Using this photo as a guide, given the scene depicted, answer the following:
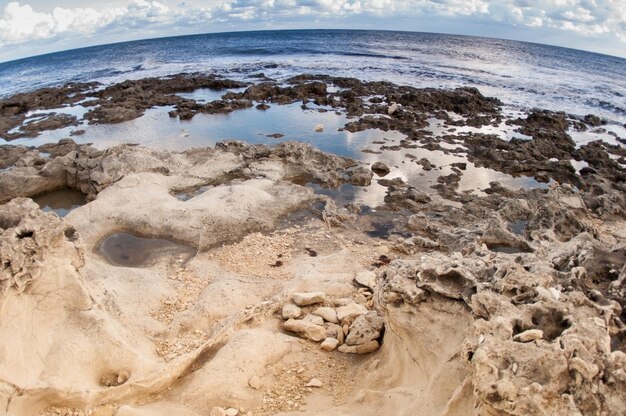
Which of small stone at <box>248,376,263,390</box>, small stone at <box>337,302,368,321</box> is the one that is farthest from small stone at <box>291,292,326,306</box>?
small stone at <box>248,376,263,390</box>

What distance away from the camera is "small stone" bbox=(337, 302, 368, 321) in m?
8.07

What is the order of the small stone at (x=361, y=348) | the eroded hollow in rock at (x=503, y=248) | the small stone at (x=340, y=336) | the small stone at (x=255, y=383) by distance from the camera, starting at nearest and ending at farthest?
the small stone at (x=255, y=383), the small stone at (x=361, y=348), the small stone at (x=340, y=336), the eroded hollow in rock at (x=503, y=248)

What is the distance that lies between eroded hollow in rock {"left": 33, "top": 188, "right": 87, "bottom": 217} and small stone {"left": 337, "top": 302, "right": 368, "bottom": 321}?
10915mm

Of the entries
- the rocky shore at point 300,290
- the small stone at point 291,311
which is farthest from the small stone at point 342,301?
the small stone at point 291,311

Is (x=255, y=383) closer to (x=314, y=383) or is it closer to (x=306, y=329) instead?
(x=314, y=383)

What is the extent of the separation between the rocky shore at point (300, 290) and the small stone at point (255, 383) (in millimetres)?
39

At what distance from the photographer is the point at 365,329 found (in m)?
7.45

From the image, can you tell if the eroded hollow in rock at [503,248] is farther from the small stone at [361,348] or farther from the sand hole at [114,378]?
the sand hole at [114,378]

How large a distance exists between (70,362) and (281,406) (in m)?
3.04

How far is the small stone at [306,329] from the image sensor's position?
301 inches

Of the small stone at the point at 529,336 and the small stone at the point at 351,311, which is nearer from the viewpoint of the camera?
the small stone at the point at 529,336

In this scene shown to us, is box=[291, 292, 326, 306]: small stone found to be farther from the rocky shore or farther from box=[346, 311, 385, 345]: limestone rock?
box=[346, 311, 385, 345]: limestone rock

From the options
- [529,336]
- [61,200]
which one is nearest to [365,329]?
[529,336]

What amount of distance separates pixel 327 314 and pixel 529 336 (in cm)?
440
